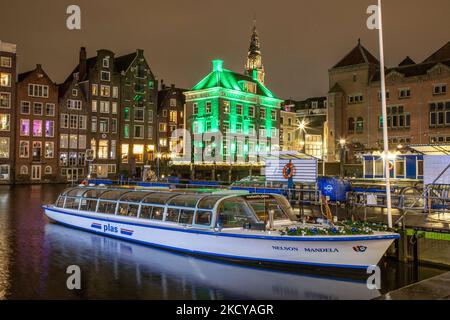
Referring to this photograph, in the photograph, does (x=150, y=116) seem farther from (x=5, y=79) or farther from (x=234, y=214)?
(x=234, y=214)

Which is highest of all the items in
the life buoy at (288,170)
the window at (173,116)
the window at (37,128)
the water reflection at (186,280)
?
the window at (173,116)

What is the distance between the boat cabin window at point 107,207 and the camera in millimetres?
21109

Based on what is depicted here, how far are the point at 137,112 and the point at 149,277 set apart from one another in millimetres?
61683

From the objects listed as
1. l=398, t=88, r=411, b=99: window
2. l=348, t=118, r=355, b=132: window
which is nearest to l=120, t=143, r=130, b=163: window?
l=348, t=118, r=355, b=132: window

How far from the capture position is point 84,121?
223 feet

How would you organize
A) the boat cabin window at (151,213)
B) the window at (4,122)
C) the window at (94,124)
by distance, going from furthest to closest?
the window at (94,124), the window at (4,122), the boat cabin window at (151,213)

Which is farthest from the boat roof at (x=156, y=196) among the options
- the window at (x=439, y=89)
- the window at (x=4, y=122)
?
the window at (x=439, y=89)

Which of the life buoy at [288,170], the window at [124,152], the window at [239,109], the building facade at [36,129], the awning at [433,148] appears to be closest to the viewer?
the awning at [433,148]

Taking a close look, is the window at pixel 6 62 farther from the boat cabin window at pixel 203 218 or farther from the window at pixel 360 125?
the boat cabin window at pixel 203 218

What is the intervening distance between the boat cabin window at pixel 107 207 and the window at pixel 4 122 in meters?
45.5
